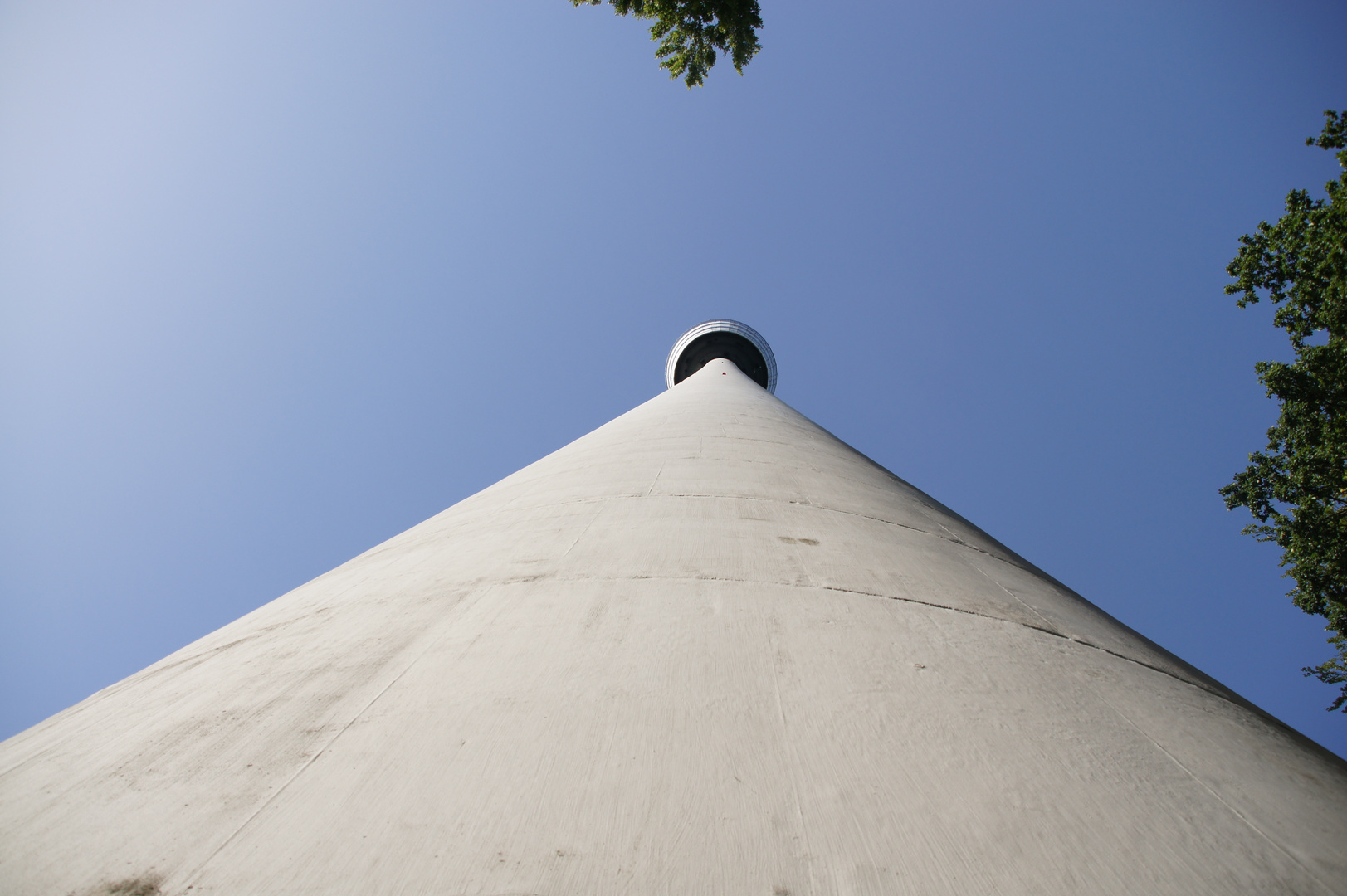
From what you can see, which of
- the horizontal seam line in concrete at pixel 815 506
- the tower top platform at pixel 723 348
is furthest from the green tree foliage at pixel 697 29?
the tower top platform at pixel 723 348

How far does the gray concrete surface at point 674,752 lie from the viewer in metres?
1.57

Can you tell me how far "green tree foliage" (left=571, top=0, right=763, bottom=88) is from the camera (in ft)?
41.1

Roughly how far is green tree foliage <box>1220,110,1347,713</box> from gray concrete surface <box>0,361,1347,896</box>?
14435 millimetres

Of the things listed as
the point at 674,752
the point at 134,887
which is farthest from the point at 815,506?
the point at 134,887

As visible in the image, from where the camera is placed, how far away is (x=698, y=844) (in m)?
1.60

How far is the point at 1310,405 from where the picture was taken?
521 inches

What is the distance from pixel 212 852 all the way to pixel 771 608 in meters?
2.11

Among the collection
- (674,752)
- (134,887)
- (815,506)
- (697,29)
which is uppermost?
(697,29)

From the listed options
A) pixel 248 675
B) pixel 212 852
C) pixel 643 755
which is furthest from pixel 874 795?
pixel 248 675

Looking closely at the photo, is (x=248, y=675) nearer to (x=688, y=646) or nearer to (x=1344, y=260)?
(x=688, y=646)

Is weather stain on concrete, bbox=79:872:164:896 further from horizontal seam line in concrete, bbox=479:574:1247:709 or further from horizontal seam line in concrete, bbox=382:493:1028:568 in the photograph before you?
horizontal seam line in concrete, bbox=382:493:1028:568

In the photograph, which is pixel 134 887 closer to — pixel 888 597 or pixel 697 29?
pixel 888 597

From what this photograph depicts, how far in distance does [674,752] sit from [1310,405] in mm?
17991

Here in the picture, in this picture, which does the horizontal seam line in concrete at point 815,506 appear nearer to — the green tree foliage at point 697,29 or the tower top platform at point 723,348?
the green tree foliage at point 697,29
